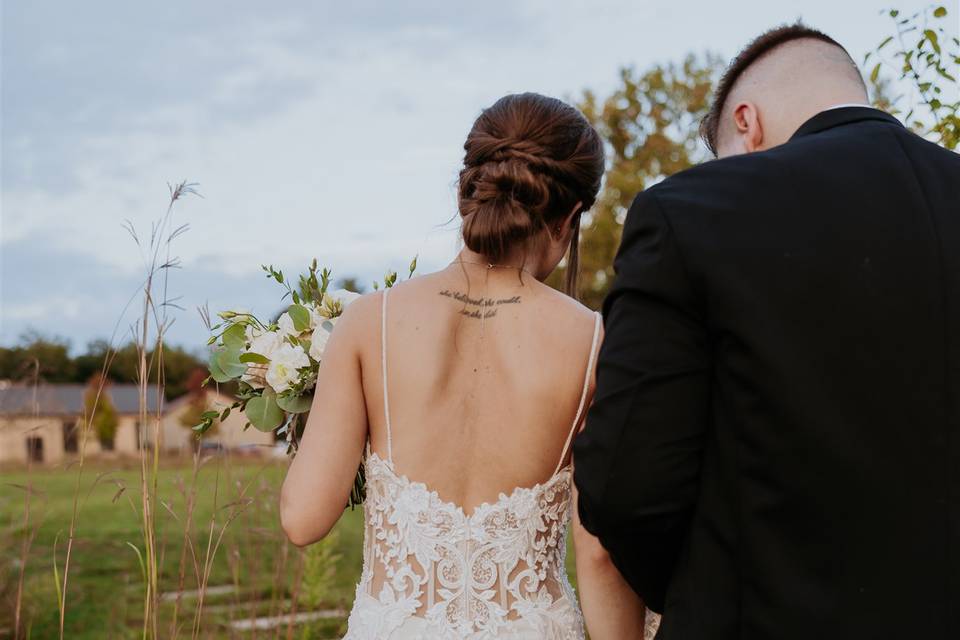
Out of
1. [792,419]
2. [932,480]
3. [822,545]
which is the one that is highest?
[792,419]

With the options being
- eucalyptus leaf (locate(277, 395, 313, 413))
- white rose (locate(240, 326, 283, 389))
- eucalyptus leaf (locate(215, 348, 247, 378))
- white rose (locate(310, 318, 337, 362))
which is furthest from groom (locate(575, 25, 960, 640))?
eucalyptus leaf (locate(215, 348, 247, 378))

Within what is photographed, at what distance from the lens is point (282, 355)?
2.75 meters

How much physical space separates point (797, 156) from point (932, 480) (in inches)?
25.3

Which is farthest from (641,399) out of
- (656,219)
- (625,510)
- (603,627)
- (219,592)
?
(219,592)

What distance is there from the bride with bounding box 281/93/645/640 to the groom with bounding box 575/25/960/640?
1.75 ft

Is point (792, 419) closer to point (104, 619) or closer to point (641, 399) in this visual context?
point (641, 399)

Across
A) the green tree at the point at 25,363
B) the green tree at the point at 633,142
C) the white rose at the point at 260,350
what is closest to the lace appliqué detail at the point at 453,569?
the white rose at the point at 260,350

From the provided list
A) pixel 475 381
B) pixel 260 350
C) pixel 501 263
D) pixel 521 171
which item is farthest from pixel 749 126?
pixel 260 350

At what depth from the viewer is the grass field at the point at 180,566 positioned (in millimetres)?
3838

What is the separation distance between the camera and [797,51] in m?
2.04

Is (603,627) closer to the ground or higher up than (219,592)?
higher up

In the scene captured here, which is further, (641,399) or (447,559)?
(447,559)

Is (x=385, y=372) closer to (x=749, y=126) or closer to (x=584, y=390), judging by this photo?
(x=584, y=390)

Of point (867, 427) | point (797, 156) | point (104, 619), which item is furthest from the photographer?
point (104, 619)
